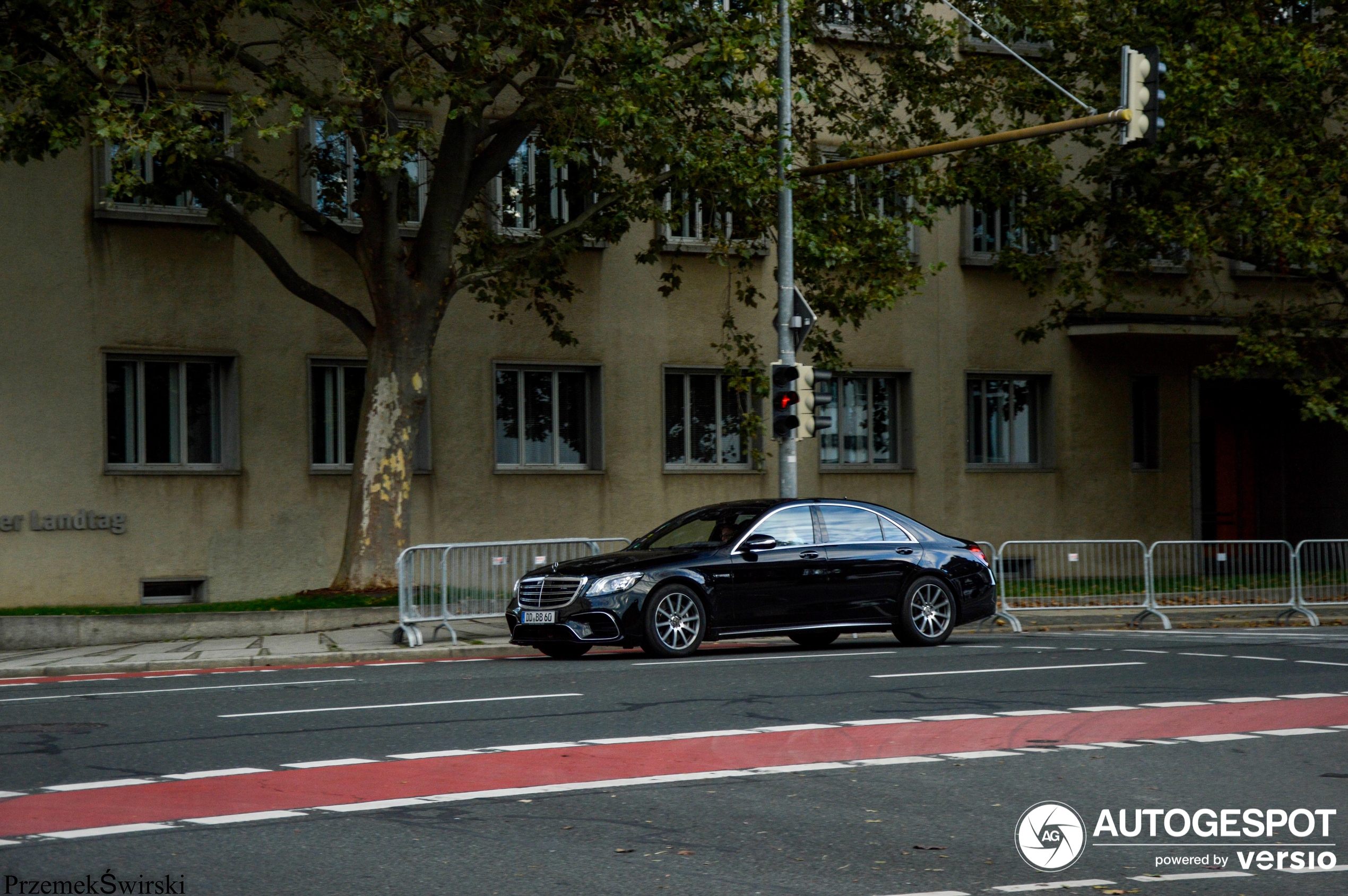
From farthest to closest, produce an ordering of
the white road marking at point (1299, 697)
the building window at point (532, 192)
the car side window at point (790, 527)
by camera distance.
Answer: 1. the building window at point (532, 192)
2. the car side window at point (790, 527)
3. the white road marking at point (1299, 697)

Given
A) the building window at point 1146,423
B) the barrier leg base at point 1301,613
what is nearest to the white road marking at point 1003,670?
the barrier leg base at point 1301,613

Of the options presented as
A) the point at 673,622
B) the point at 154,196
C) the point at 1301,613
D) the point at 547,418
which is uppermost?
the point at 154,196

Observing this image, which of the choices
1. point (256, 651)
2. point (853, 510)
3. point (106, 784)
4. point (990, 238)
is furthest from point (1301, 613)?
point (106, 784)

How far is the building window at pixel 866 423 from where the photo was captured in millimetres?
27359

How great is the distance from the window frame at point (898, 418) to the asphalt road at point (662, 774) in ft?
43.3

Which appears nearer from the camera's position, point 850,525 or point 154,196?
point 850,525

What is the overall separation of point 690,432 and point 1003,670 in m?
12.8

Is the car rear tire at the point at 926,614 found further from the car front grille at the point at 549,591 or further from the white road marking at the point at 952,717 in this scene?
the white road marking at the point at 952,717

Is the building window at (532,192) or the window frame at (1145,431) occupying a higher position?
the building window at (532,192)

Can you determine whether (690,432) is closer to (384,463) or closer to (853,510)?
(384,463)

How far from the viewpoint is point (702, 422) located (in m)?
26.2

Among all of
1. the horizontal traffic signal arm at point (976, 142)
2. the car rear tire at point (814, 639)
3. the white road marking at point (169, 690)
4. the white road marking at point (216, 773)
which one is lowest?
the car rear tire at point (814, 639)

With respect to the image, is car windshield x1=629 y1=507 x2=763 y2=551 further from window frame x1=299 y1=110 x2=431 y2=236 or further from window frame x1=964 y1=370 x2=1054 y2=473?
window frame x1=964 y1=370 x2=1054 y2=473

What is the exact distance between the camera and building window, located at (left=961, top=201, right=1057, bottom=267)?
2794 cm
